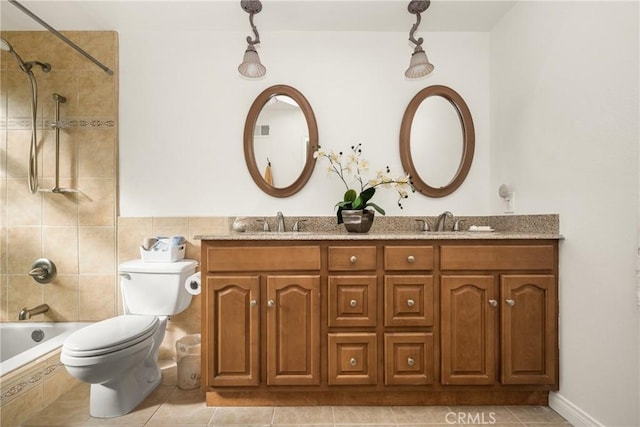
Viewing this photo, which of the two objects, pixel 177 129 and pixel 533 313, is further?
pixel 177 129

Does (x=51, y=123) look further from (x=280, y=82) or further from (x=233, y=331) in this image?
(x=233, y=331)

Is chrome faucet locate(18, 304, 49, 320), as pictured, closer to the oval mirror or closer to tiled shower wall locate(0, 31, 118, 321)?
tiled shower wall locate(0, 31, 118, 321)

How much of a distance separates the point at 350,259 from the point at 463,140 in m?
1.29

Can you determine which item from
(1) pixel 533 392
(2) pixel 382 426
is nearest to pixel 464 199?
(1) pixel 533 392

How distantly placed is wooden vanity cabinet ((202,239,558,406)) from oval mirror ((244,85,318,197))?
0.68 meters

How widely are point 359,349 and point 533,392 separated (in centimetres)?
97

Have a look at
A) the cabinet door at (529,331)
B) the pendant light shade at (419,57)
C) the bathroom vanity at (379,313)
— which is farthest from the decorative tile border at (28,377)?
the pendant light shade at (419,57)

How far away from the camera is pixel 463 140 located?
2.29 m

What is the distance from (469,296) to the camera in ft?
5.50

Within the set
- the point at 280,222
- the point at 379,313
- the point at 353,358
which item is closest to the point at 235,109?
the point at 280,222

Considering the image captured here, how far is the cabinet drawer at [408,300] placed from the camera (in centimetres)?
167

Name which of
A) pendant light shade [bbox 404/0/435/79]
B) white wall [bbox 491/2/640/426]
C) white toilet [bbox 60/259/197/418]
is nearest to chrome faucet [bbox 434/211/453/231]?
white wall [bbox 491/2/640/426]

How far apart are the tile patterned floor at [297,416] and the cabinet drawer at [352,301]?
1.50ft

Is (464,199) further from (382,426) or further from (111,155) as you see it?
(111,155)
